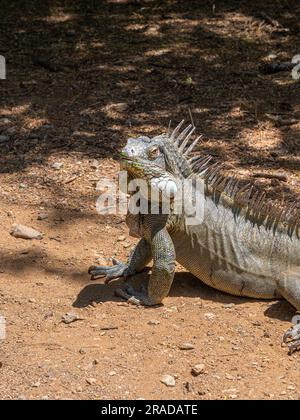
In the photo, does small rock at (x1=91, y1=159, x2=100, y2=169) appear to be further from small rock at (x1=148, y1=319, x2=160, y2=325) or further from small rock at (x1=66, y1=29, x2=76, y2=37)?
small rock at (x1=66, y1=29, x2=76, y2=37)

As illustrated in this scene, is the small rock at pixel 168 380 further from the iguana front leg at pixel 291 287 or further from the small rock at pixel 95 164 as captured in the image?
the small rock at pixel 95 164

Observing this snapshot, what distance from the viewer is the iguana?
20.6 ft

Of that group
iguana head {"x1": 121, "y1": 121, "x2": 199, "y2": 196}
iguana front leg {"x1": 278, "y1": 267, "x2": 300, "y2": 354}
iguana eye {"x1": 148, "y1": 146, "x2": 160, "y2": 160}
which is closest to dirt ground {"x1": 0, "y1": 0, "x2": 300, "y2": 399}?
iguana front leg {"x1": 278, "y1": 267, "x2": 300, "y2": 354}

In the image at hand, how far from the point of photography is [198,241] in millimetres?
6449

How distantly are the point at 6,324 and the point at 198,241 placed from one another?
1.64m

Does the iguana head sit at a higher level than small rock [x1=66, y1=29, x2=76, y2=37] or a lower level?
higher

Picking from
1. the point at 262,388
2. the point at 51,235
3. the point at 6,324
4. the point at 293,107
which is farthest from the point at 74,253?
the point at 293,107

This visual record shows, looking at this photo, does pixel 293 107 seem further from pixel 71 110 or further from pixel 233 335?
pixel 233 335

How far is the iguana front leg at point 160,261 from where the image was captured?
629 centimetres

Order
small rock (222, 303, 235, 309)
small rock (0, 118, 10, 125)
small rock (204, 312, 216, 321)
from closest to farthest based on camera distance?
small rock (204, 312, 216, 321)
small rock (222, 303, 235, 309)
small rock (0, 118, 10, 125)

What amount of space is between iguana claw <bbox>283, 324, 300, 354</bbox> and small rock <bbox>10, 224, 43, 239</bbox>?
104 inches

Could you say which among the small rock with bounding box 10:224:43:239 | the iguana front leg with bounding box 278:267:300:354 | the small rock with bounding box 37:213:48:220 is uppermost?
the iguana front leg with bounding box 278:267:300:354

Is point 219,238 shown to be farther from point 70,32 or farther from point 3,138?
point 70,32

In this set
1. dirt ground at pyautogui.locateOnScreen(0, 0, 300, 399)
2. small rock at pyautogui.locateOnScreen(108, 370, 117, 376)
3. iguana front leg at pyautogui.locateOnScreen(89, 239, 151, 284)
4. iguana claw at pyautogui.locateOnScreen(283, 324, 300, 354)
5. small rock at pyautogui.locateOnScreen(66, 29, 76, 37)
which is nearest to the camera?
small rock at pyautogui.locateOnScreen(108, 370, 117, 376)
